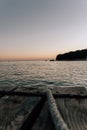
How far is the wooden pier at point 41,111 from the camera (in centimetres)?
177

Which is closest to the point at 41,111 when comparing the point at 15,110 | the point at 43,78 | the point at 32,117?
the point at 32,117

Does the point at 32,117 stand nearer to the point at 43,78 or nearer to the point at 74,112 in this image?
the point at 74,112

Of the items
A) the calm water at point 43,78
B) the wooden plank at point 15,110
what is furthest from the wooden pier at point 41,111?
the calm water at point 43,78

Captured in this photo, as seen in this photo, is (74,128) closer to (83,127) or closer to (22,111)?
(83,127)

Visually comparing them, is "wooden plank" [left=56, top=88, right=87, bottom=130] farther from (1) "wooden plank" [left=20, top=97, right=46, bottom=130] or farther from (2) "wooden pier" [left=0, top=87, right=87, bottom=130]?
(1) "wooden plank" [left=20, top=97, right=46, bottom=130]

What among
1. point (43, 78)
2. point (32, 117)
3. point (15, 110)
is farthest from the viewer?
point (43, 78)

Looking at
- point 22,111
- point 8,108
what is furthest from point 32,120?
point 8,108

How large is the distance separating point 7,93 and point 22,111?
3.00ft

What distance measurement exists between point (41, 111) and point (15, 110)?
0.30 metres

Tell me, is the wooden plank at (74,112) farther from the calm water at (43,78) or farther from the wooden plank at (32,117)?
the calm water at (43,78)

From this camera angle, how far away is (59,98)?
8.85 feet

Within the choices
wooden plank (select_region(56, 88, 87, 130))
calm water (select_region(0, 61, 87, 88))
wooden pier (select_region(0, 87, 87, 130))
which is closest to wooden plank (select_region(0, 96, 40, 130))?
wooden pier (select_region(0, 87, 87, 130))

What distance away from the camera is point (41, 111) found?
7.24 feet

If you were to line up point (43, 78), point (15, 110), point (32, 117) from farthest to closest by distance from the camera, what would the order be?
point (43, 78), point (15, 110), point (32, 117)
